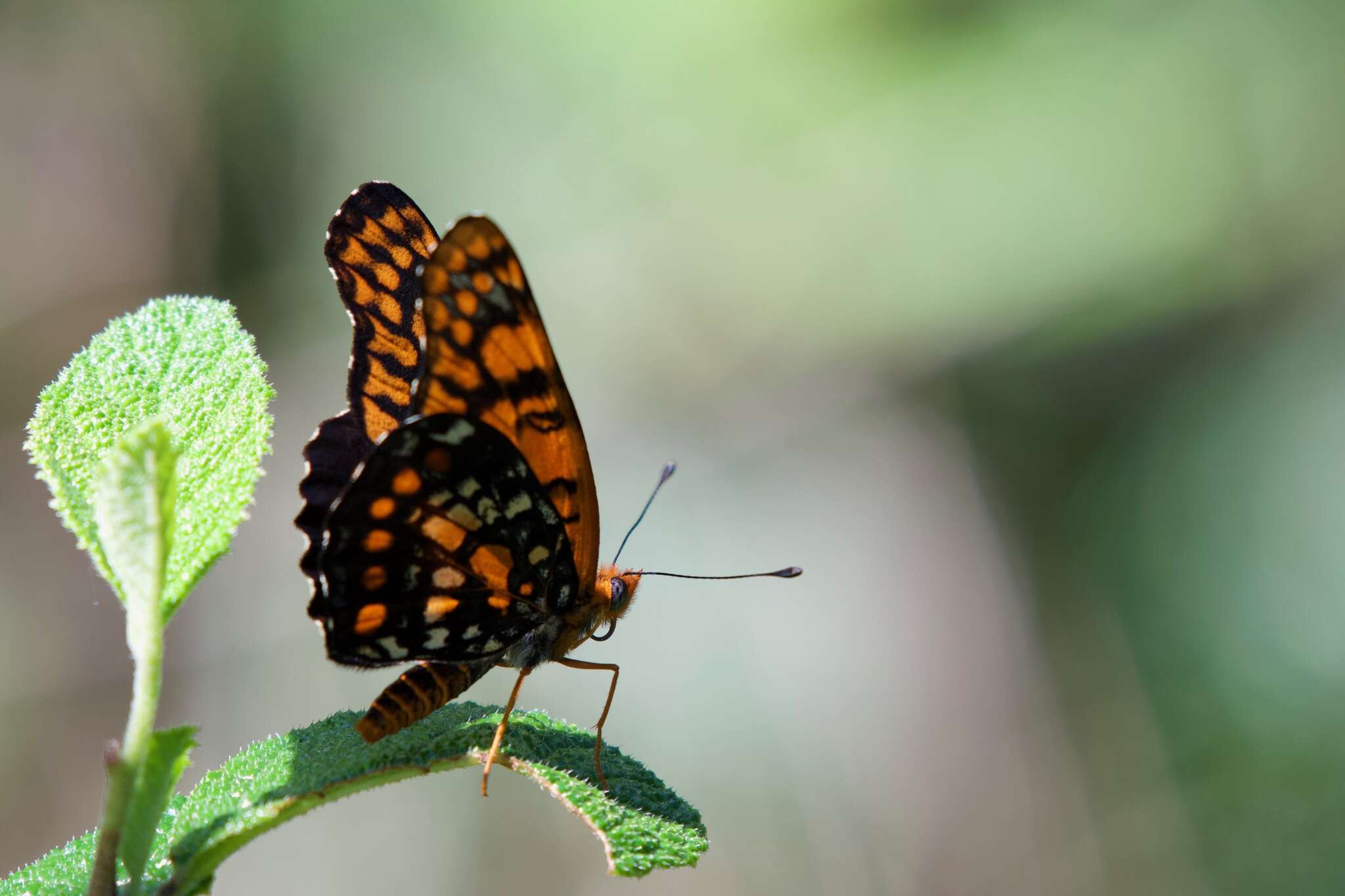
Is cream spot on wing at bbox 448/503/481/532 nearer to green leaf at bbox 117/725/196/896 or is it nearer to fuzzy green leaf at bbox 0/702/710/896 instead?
fuzzy green leaf at bbox 0/702/710/896

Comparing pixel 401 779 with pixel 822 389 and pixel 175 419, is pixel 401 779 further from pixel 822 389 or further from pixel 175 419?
pixel 822 389

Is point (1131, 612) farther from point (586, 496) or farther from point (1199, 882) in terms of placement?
point (586, 496)

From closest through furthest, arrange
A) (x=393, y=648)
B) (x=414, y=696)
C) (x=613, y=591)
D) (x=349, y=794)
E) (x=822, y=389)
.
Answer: (x=349, y=794) → (x=414, y=696) → (x=393, y=648) → (x=613, y=591) → (x=822, y=389)

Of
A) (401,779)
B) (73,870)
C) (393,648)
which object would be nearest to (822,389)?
(393,648)

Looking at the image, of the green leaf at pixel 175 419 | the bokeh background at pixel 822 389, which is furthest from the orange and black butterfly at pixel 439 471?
the bokeh background at pixel 822 389

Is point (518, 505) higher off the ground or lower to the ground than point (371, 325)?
lower

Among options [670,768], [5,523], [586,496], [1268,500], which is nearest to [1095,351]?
[1268,500]
